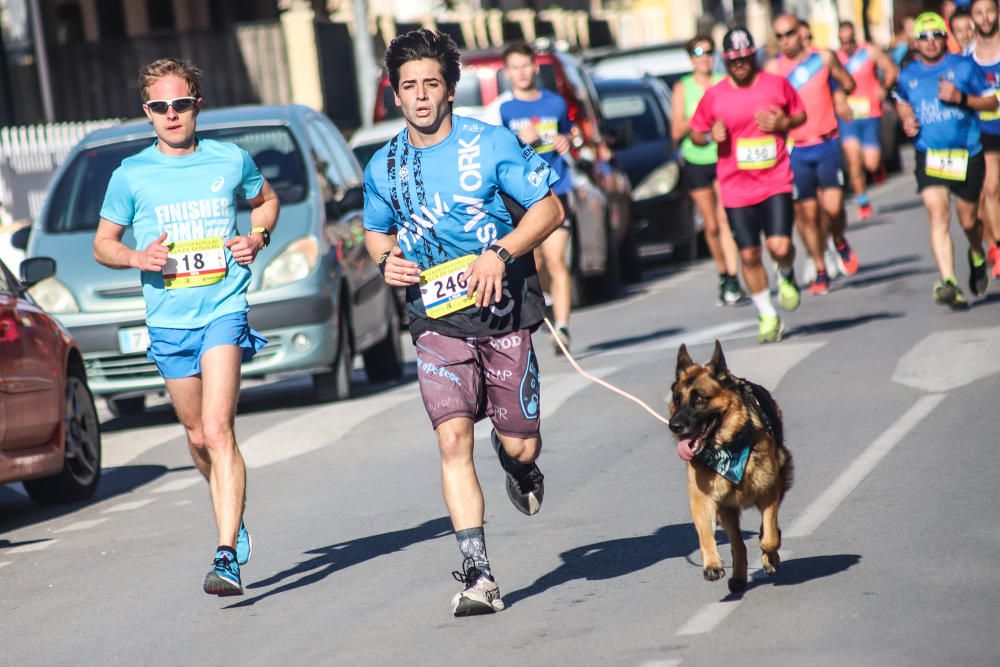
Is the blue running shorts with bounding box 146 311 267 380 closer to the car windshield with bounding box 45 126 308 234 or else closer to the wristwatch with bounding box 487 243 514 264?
the wristwatch with bounding box 487 243 514 264

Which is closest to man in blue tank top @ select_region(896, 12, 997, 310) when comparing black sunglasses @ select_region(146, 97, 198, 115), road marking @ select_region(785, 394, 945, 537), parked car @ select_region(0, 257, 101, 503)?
road marking @ select_region(785, 394, 945, 537)

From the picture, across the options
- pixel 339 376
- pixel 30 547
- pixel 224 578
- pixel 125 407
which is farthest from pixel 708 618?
pixel 125 407

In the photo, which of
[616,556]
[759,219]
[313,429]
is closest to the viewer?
[616,556]

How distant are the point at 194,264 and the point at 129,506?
3125 millimetres

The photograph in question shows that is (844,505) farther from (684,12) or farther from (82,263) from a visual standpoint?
(684,12)

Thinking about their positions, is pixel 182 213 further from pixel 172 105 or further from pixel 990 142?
pixel 990 142

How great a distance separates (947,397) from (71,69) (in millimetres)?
27637

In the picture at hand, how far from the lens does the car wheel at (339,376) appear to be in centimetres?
1349

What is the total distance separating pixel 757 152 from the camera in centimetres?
1362

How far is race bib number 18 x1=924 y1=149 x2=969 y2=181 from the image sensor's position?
14297 mm

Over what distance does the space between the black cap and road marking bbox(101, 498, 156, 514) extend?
17.3 ft

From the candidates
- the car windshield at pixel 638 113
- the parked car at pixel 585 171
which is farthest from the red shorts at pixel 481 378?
the car windshield at pixel 638 113

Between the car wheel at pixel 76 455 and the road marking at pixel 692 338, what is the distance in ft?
14.6

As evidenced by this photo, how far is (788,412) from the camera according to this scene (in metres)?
11.0
